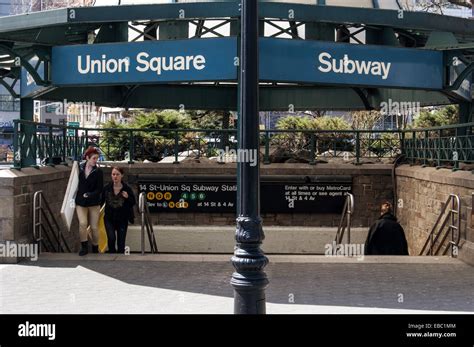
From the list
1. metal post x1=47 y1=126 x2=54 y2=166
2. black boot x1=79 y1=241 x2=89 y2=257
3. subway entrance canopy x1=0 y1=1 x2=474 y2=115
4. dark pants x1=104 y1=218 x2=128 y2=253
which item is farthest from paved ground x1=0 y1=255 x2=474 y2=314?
metal post x1=47 y1=126 x2=54 y2=166

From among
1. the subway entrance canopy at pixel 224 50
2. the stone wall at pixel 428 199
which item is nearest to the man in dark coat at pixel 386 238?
the stone wall at pixel 428 199

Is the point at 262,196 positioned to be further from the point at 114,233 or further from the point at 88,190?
the point at 88,190

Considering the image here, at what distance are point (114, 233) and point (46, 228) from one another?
1.68 m

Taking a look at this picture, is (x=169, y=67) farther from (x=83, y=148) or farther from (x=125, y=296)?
(x=83, y=148)

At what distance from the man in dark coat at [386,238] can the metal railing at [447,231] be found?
832mm

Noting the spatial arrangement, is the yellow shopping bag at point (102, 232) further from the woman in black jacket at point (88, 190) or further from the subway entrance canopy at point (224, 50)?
the subway entrance canopy at point (224, 50)

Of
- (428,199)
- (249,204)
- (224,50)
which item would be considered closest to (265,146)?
(428,199)

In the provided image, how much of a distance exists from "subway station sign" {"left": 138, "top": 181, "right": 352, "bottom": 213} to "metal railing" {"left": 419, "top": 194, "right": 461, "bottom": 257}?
3.26 m

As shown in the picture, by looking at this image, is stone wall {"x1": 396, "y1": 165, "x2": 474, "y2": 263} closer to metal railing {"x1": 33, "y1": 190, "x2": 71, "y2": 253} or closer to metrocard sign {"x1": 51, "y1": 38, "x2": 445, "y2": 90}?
metrocard sign {"x1": 51, "y1": 38, "x2": 445, "y2": 90}

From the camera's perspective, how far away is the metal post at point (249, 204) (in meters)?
6.46

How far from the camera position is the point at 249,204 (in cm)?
660

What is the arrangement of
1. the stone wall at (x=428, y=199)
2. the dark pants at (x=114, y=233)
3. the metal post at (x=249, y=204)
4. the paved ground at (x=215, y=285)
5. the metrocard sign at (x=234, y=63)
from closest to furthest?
the metal post at (x=249, y=204) < the paved ground at (x=215, y=285) < the metrocard sign at (x=234, y=63) < the stone wall at (x=428, y=199) < the dark pants at (x=114, y=233)

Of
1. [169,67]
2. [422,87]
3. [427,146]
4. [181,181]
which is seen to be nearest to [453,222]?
[422,87]

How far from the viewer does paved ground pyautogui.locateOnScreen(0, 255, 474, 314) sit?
8023 mm
